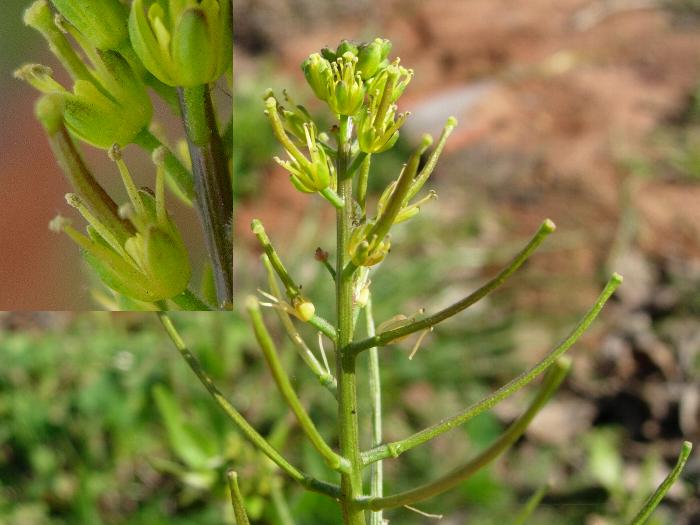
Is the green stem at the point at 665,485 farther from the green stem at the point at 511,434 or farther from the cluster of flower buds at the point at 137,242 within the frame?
the cluster of flower buds at the point at 137,242

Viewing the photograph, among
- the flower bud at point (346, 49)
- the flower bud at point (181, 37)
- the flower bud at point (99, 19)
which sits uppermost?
the flower bud at point (99, 19)

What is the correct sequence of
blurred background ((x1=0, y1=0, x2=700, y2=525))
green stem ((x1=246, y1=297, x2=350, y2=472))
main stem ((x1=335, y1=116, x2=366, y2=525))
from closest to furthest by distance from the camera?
green stem ((x1=246, y1=297, x2=350, y2=472)), main stem ((x1=335, y1=116, x2=366, y2=525)), blurred background ((x1=0, y1=0, x2=700, y2=525))

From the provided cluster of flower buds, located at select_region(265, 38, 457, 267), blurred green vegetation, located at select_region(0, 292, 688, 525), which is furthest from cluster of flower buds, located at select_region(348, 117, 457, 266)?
blurred green vegetation, located at select_region(0, 292, 688, 525)

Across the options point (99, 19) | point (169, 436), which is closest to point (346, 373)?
point (99, 19)

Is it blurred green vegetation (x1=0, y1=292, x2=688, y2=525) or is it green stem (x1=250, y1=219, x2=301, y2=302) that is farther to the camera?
blurred green vegetation (x1=0, y1=292, x2=688, y2=525)

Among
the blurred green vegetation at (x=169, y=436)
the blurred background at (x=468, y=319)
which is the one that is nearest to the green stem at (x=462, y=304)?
the blurred background at (x=468, y=319)

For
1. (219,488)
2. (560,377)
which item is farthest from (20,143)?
(219,488)

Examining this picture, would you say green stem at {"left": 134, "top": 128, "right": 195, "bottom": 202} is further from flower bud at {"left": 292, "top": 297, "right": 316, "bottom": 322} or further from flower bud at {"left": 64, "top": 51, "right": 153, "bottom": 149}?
flower bud at {"left": 292, "top": 297, "right": 316, "bottom": 322}
